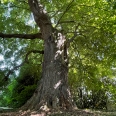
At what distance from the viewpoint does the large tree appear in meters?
7.07

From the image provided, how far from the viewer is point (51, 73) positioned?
7590 millimetres

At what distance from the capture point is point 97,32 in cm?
1105

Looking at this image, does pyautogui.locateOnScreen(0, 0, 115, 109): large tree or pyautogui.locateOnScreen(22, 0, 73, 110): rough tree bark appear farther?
pyautogui.locateOnScreen(0, 0, 115, 109): large tree

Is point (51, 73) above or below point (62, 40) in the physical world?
below

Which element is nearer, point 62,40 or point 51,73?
point 51,73

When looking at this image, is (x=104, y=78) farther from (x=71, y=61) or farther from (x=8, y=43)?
(x=8, y=43)

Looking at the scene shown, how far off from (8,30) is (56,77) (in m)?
7.07

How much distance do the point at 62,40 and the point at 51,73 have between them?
195cm

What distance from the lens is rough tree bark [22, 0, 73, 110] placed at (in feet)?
22.5

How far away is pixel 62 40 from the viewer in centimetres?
893

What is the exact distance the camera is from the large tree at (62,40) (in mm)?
→ 7074

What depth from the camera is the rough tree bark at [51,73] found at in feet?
22.5

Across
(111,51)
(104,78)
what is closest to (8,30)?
(111,51)

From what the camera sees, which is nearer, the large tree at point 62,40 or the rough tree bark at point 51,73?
the rough tree bark at point 51,73
